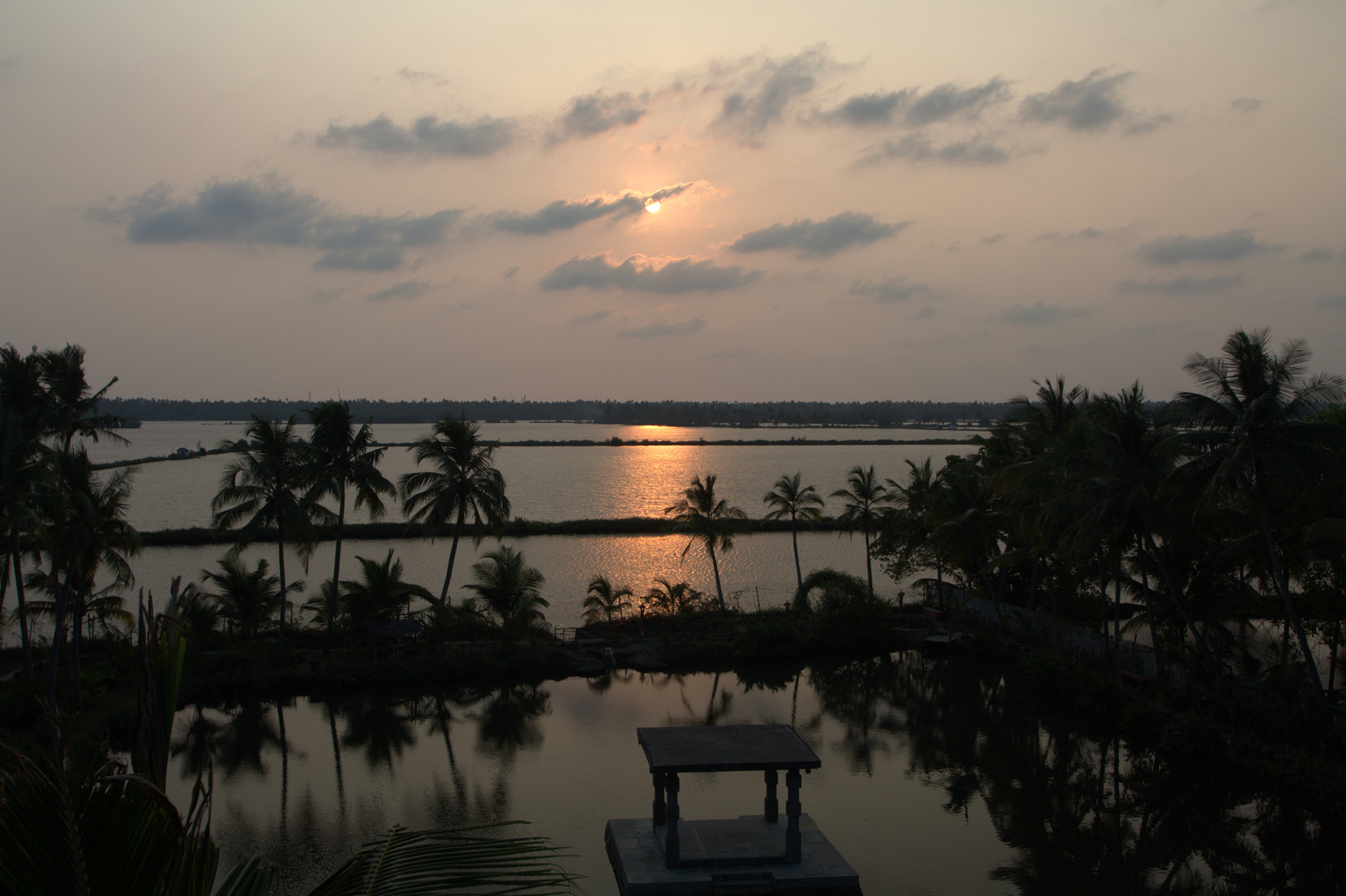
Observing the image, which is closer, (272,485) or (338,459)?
(272,485)

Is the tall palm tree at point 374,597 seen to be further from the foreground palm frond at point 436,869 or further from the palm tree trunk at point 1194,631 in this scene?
the foreground palm frond at point 436,869

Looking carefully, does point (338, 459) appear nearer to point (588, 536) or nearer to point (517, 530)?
point (517, 530)

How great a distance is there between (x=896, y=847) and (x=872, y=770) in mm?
3729

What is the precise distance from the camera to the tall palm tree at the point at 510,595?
26719 mm

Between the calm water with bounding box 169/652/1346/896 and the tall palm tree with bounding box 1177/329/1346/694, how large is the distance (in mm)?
4477

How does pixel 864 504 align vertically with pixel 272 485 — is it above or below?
below

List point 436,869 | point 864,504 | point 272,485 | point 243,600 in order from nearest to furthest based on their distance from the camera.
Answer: point 436,869, point 272,485, point 243,600, point 864,504

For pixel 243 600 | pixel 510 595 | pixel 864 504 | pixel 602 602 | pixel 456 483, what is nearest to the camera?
pixel 243 600

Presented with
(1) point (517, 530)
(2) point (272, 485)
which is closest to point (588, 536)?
(1) point (517, 530)

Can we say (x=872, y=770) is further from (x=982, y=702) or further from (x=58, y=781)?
(x=58, y=781)

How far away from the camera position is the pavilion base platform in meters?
12.8

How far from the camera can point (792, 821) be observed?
13180 mm

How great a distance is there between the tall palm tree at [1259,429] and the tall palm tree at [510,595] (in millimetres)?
17308

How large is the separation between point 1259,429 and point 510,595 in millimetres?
19171
